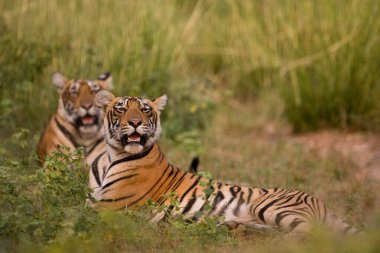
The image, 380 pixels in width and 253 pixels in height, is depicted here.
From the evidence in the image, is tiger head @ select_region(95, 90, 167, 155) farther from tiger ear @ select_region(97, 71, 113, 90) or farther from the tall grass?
the tall grass

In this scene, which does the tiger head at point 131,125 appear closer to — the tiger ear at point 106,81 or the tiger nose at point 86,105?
the tiger nose at point 86,105

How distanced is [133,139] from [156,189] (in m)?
0.36

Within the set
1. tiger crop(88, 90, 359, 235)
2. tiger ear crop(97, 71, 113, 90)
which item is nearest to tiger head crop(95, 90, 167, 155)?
tiger crop(88, 90, 359, 235)

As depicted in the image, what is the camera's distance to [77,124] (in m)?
7.41

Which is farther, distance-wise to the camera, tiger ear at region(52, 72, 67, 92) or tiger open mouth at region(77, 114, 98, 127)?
tiger ear at region(52, 72, 67, 92)

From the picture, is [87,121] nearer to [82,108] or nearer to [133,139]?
[82,108]

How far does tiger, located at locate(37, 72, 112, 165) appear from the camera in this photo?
7.35 m

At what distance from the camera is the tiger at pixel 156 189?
5426mm

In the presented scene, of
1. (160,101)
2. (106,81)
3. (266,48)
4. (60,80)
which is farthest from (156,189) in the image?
(266,48)

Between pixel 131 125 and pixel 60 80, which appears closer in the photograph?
pixel 131 125

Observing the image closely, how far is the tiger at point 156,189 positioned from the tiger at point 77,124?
1.45 m

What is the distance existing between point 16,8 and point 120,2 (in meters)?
1.13

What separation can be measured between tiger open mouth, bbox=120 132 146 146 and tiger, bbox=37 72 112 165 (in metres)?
1.61

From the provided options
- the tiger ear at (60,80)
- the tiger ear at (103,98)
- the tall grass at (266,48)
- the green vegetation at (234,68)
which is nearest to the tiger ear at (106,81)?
the tiger ear at (60,80)
